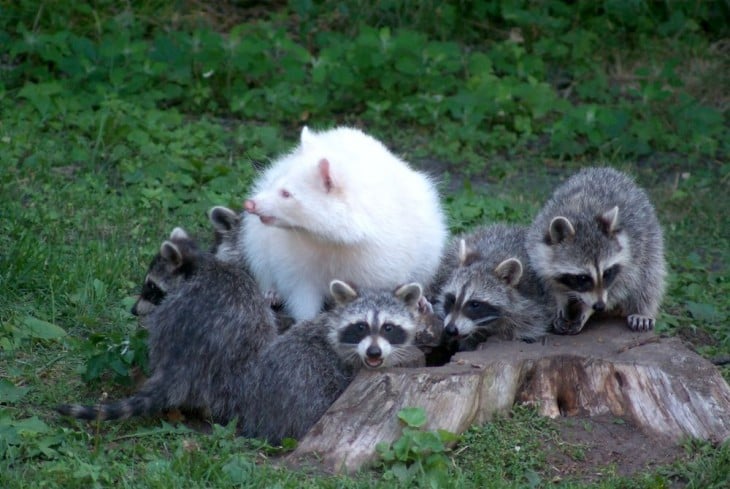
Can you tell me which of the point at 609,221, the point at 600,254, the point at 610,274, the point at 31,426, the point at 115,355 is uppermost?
the point at 609,221

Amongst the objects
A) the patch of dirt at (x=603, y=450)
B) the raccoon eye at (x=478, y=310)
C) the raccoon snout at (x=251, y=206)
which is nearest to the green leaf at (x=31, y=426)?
the raccoon snout at (x=251, y=206)

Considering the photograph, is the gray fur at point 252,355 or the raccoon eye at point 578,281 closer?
the gray fur at point 252,355

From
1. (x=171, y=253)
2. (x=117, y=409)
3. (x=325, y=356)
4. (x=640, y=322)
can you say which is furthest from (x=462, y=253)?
(x=117, y=409)

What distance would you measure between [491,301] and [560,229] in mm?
568

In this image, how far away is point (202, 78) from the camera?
11.2 meters

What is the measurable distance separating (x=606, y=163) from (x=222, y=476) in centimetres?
602

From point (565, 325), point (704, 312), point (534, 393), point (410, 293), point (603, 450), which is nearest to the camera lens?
point (603, 450)

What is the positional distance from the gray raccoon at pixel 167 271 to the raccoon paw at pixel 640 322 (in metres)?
2.54

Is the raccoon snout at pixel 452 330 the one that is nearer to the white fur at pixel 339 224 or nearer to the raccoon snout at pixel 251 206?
the white fur at pixel 339 224

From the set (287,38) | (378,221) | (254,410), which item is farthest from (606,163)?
(254,410)

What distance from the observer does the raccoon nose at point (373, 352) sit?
6109 millimetres

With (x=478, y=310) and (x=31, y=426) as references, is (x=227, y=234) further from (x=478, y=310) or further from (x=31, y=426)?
(x=31, y=426)

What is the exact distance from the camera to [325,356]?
6305 mm

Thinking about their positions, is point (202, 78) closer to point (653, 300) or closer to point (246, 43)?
point (246, 43)
